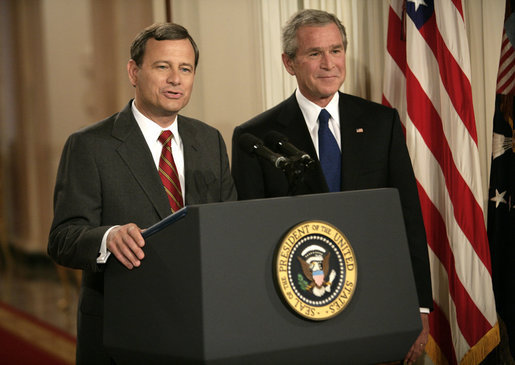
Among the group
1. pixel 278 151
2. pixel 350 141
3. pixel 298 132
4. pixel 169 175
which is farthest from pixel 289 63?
pixel 278 151

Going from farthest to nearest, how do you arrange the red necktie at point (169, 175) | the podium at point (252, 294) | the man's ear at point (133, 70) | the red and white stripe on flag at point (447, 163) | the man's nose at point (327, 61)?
1. the red and white stripe on flag at point (447, 163)
2. the man's nose at point (327, 61)
3. the man's ear at point (133, 70)
4. the red necktie at point (169, 175)
5. the podium at point (252, 294)

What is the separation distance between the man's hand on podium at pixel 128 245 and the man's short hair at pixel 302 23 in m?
1.21

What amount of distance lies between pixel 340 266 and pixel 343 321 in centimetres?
12

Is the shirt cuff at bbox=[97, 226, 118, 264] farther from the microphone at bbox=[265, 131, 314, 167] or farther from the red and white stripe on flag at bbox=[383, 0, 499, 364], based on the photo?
the red and white stripe on flag at bbox=[383, 0, 499, 364]

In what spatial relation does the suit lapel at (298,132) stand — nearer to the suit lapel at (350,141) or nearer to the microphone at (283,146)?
the suit lapel at (350,141)

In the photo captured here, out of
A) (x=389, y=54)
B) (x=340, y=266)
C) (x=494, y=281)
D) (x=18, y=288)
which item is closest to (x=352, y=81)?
(x=389, y=54)

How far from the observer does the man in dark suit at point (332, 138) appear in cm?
223

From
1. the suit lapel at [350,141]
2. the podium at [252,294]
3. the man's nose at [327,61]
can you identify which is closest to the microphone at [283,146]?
the podium at [252,294]

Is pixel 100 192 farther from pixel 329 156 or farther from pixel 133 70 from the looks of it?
pixel 329 156

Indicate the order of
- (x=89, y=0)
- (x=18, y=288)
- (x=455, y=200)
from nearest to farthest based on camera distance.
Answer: (x=455, y=200), (x=89, y=0), (x=18, y=288)

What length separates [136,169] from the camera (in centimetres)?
181

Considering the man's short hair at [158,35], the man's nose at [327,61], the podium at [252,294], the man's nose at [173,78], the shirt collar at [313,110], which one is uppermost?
the man's short hair at [158,35]

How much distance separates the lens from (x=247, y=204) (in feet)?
4.25

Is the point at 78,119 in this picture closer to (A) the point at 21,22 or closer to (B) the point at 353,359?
(A) the point at 21,22
